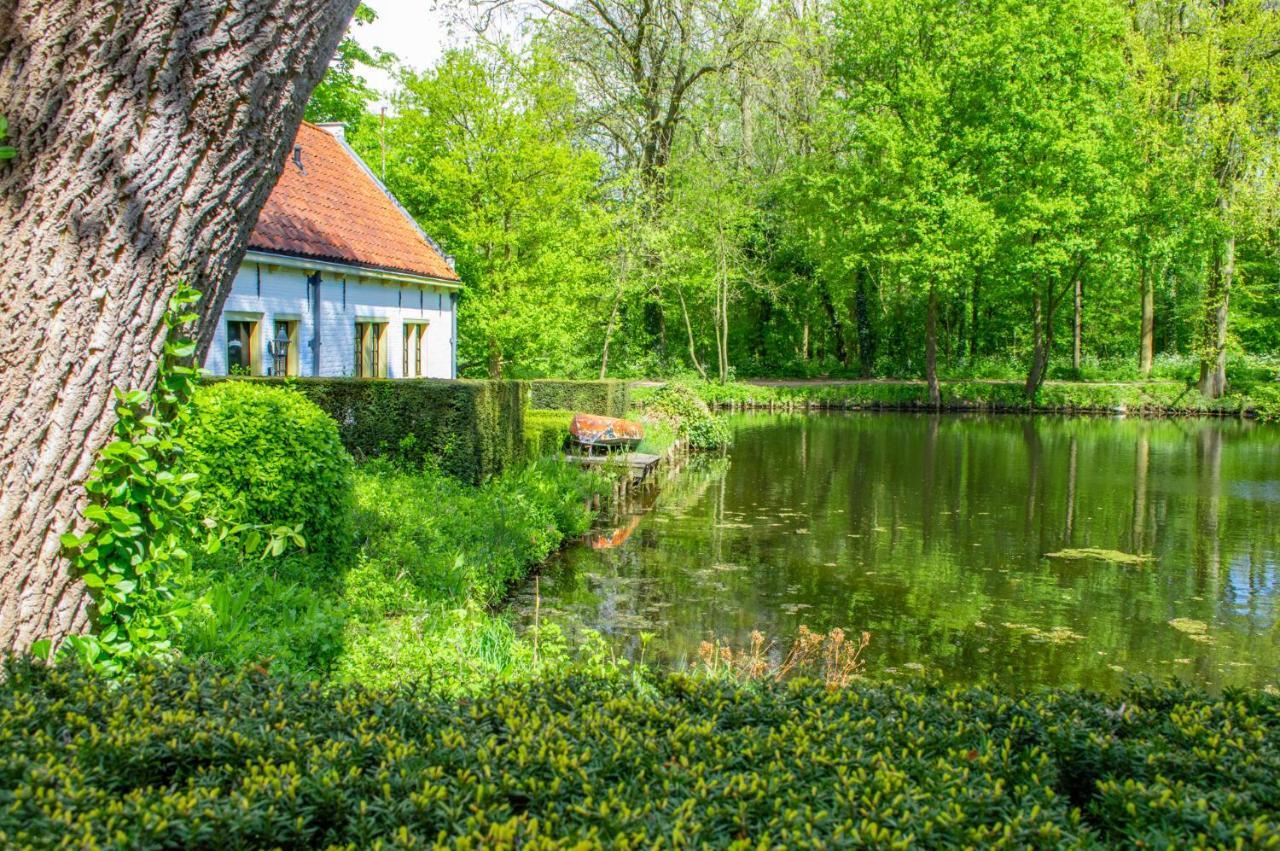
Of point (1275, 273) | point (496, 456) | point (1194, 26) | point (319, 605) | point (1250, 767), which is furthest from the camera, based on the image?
point (1275, 273)

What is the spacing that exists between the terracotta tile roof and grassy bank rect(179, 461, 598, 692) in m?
5.82

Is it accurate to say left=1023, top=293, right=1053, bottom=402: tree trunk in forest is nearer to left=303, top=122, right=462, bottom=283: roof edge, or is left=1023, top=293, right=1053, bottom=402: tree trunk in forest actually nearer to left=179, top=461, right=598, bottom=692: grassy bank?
left=303, top=122, right=462, bottom=283: roof edge

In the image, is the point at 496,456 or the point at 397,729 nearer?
the point at 397,729

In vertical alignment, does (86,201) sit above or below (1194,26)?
below

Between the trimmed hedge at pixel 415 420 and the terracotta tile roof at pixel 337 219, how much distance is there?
3.53m

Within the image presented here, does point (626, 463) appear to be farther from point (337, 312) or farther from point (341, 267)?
point (341, 267)

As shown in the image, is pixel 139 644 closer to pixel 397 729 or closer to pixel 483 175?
pixel 397 729

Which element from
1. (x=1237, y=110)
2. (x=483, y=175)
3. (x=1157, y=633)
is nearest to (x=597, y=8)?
(x=483, y=175)

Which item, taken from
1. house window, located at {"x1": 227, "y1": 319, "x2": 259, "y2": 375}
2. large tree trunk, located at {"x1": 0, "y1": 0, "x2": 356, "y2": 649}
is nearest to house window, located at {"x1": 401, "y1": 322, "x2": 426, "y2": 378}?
house window, located at {"x1": 227, "y1": 319, "x2": 259, "y2": 375}

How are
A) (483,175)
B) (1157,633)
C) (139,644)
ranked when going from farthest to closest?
(483,175) < (1157,633) < (139,644)

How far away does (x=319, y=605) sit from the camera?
6996mm

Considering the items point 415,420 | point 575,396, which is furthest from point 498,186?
point 415,420

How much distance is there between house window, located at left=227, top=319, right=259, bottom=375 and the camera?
14.4 metres

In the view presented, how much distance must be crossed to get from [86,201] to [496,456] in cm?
1027
